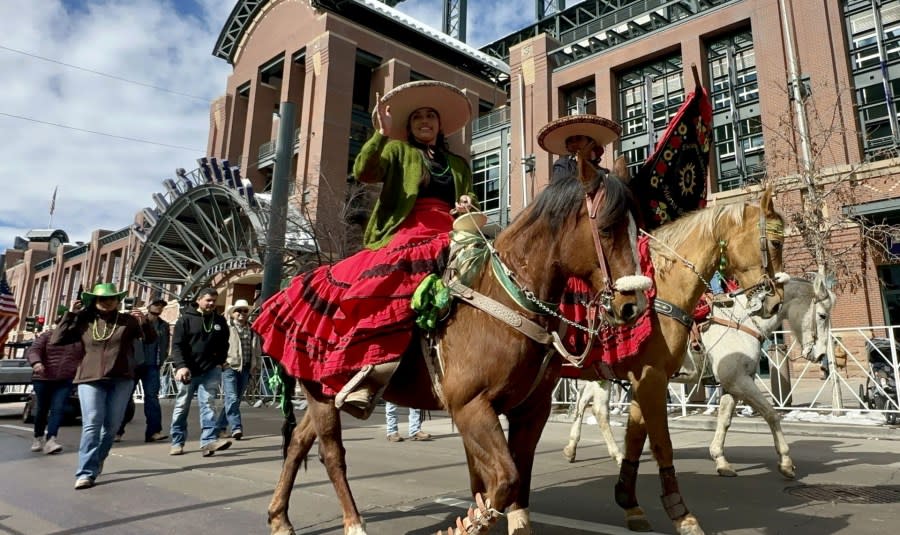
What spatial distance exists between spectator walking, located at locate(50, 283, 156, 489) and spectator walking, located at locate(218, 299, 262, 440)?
7.75 feet

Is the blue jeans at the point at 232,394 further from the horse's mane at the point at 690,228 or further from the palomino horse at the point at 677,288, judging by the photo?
the horse's mane at the point at 690,228

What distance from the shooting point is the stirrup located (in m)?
3.21

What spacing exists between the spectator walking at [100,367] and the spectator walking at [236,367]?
7.75 ft

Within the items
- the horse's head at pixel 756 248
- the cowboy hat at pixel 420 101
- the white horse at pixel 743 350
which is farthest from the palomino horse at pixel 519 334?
the white horse at pixel 743 350

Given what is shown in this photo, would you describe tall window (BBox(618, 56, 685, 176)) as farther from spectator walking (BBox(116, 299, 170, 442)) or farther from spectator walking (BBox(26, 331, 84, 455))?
spectator walking (BBox(26, 331, 84, 455))

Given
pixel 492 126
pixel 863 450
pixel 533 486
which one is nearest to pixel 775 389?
pixel 863 450

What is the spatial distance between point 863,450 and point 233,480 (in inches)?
319

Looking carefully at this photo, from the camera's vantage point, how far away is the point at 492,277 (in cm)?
316

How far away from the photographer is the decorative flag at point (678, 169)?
18.6ft

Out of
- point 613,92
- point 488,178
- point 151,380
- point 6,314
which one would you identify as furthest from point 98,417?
point 488,178

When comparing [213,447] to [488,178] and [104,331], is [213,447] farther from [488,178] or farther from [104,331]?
[488,178]

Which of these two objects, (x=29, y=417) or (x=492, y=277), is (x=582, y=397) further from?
(x=29, y=417)

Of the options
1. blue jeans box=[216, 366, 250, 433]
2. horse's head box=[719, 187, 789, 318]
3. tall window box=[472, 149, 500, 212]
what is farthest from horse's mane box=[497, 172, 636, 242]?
tall window box=[472, 149, 500, 212]

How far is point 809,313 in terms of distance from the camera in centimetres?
741
